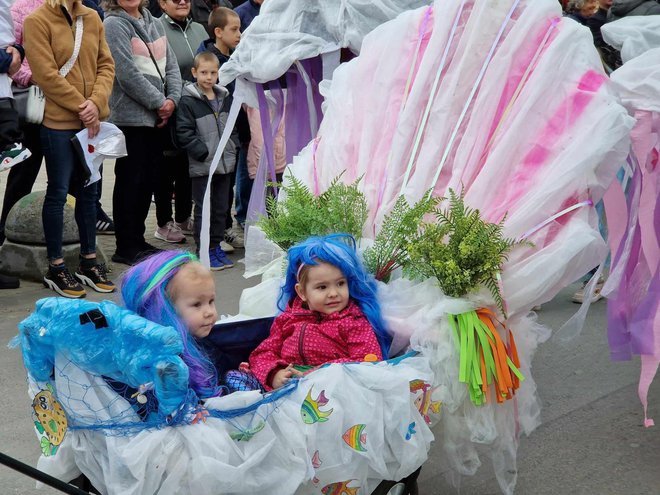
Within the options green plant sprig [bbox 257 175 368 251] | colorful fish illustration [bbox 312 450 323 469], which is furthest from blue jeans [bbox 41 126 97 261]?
colorful fish illustration [bbox 312 450 323 469]

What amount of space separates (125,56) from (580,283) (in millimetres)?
3406

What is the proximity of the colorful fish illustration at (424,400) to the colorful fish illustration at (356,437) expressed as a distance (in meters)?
0.23

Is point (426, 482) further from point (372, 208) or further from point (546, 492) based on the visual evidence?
point (372, 208)

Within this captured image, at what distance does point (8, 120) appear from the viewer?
5.25m

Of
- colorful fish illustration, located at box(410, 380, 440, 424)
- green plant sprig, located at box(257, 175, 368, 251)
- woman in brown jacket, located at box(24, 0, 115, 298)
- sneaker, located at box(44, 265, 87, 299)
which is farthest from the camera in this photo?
sneaker, located at box(44, 265, 87, 299)

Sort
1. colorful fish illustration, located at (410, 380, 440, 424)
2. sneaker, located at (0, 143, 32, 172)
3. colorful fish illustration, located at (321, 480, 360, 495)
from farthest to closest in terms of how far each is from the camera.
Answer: sneaker, located at (0, 143, 32, 172), colorful fish illustration, located at (410, 380, 440, 424), colorful fish illustration, located at (321, 480, 360, 495)

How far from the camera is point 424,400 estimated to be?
9.47ft

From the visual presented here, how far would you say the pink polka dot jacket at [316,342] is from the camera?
3.12 meters

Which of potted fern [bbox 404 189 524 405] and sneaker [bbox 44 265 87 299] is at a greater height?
potted fern [bbox 404 189 524 405]

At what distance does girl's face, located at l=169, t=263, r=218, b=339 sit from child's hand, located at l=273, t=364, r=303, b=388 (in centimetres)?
30

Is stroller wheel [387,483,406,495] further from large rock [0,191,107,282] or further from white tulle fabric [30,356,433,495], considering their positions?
large rock [0,191,107,282]

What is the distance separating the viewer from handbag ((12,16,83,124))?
5.52m

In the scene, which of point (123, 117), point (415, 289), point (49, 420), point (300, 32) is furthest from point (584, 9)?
point (49, 420)

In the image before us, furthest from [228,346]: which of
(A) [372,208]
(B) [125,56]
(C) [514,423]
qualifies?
(B) [125,56]
